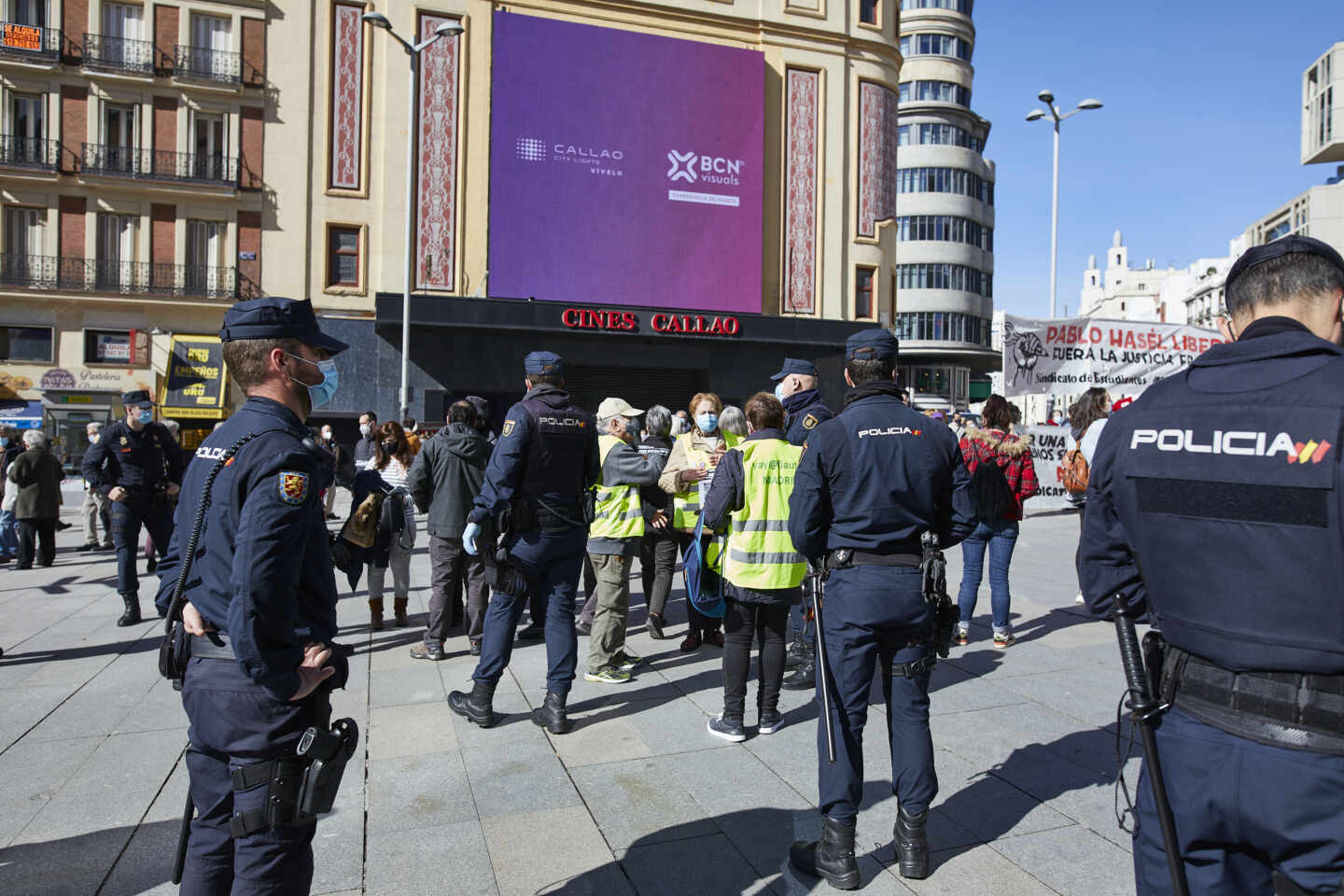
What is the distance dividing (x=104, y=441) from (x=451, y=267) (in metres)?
16.6

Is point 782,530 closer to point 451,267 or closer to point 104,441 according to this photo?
point 104,441

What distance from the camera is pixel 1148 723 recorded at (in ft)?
6.86

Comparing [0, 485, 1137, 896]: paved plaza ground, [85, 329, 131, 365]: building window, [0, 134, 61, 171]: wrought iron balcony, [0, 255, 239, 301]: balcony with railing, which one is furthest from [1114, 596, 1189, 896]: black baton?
[0, 134, 61, 171]: wrought iron balcony

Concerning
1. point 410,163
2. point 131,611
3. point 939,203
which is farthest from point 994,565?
point 939,203

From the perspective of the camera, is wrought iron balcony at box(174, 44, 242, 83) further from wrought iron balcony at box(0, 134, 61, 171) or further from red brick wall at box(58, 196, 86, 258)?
red brick wall at box(58, 196, 86, 258)

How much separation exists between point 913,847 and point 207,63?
28.6 m

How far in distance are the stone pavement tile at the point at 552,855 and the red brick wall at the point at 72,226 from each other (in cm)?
2761

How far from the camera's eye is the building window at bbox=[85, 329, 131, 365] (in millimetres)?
25031

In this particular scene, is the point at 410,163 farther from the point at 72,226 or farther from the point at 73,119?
the point at 73,119

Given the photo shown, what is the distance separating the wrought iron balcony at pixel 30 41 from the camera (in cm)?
2392

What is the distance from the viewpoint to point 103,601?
338 inches

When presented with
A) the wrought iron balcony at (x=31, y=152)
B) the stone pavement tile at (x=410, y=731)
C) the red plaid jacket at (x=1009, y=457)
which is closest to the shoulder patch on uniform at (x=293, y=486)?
the stone pavement tile at (x=410, y=731)

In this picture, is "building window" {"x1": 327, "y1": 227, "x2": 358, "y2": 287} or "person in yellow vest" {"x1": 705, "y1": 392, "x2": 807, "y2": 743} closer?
"person in yellow vest" {"x1": 705, "y1": 392, "x2": 807, "y2": 743}

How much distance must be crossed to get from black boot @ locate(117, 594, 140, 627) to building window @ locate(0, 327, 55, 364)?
2204cm
